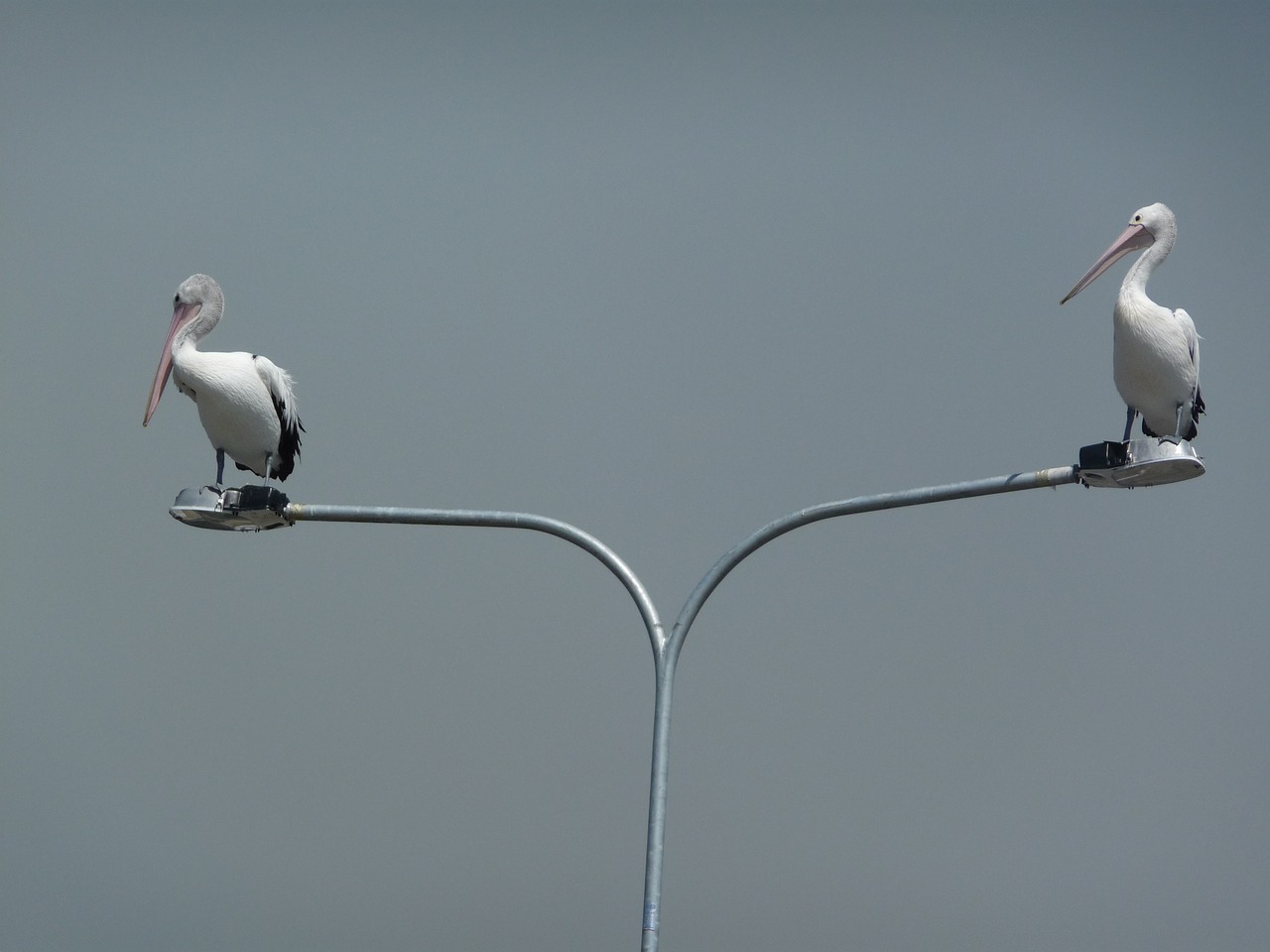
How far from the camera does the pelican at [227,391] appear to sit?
41.5 feet

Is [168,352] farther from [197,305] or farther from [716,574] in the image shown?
[716,574]

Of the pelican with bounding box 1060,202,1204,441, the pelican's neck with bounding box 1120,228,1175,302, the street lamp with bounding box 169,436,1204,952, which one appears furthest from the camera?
the pelican's neck with bounding box 1120,228,1175,302

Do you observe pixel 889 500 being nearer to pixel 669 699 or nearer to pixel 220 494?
pixel 669 699

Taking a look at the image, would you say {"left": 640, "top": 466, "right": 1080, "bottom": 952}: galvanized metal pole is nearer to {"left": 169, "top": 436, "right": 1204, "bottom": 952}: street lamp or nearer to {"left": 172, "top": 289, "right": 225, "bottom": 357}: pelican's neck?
{"left": 169, "top": 436, "right": 1204, "bottom": 952}: street lamp

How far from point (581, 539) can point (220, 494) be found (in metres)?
2.56

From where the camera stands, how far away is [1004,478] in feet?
27.4

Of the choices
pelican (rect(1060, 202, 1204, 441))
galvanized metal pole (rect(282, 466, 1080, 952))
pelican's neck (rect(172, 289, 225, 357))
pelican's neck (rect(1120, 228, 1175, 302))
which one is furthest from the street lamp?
pelican's neck (rect(172, 289, 225, 357))

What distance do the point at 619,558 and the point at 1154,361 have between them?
4728 mm

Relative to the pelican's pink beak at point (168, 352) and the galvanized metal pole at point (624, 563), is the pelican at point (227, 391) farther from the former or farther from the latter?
the galvanized metal pole at point (624, 563)

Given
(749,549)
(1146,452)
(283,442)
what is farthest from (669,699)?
(283,442)

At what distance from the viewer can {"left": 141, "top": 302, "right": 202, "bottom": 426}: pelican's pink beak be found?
12.6 meters

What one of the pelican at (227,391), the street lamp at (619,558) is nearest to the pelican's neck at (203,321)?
the pelican at (227,391)

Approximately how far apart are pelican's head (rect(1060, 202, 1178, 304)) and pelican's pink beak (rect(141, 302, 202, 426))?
8.26 metres

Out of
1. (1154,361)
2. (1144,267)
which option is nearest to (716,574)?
(1154,361)
